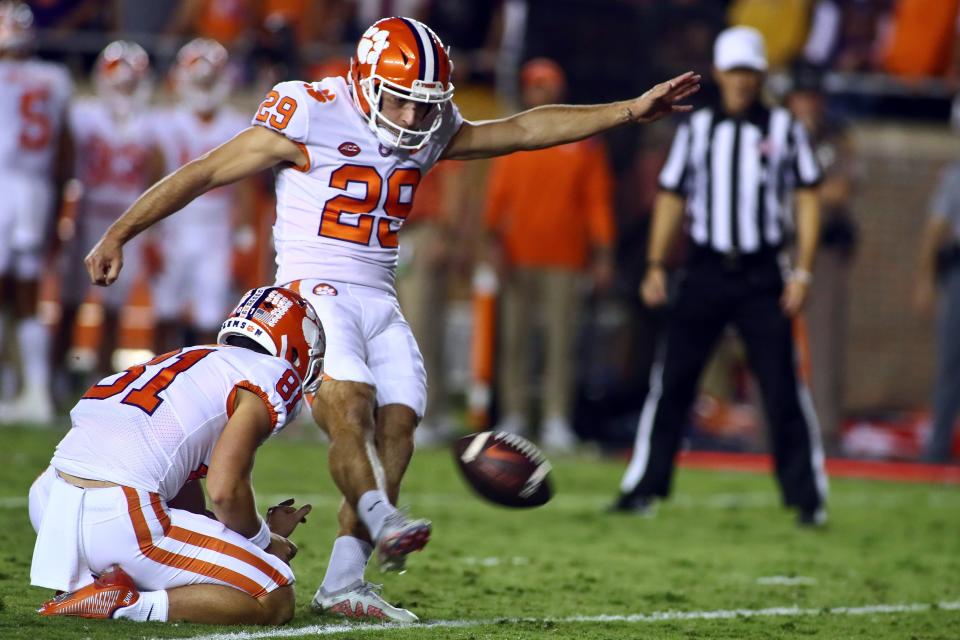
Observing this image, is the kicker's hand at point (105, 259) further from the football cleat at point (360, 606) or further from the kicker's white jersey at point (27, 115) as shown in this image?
the kicker's white jersey at point (27, 115)

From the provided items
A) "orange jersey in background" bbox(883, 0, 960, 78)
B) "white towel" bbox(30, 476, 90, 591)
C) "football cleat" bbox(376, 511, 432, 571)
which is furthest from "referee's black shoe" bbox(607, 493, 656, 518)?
"orange jersey in background" bbox(883, 0, 960, 78)

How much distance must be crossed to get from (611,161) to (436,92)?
5.50 metres

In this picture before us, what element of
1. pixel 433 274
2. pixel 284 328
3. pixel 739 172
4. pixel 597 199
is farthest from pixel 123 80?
pixel 284 328

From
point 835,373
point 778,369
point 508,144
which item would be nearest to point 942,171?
point 835,373

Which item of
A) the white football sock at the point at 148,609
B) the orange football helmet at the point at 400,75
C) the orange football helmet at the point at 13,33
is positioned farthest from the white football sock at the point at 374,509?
the orange football helmet at the point at 13,33

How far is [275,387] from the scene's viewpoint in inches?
156

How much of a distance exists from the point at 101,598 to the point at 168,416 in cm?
46

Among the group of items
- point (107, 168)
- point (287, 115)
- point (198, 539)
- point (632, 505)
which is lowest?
point (632, 505)

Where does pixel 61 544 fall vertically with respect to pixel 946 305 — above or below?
below

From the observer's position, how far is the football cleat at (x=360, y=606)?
426 centimetres

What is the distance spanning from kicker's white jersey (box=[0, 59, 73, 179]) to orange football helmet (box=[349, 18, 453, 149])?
15.6 feet

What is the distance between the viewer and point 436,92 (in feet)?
14.5

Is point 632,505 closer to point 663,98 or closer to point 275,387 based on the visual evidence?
point 663,98

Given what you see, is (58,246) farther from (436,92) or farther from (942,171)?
(942,171)
